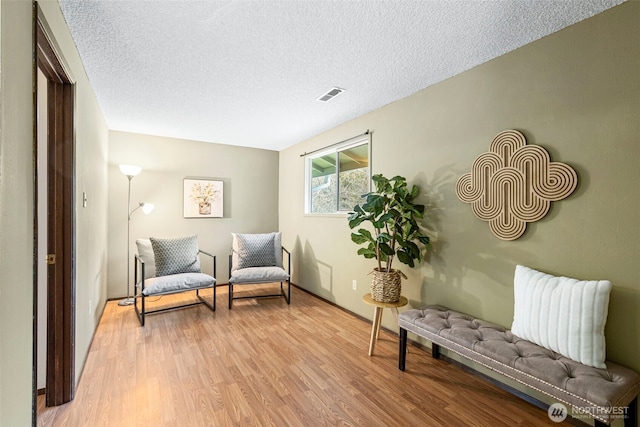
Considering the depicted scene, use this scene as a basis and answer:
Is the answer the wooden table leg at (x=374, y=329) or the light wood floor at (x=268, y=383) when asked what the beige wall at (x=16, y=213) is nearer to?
the light wood floor at (x=268, y=383)

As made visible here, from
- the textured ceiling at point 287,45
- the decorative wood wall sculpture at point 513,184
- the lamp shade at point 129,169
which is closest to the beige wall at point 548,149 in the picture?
the decorative wood wall sculpture at point 513,184

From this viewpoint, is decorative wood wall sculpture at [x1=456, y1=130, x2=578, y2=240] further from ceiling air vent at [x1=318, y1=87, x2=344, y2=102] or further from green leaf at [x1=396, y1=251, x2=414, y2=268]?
ceiling air vent at [x1=318, y1=87, x2=344, y2=102]

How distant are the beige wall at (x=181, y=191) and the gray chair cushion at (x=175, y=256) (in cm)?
82

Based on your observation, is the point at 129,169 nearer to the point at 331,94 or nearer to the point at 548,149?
the point at 331,94

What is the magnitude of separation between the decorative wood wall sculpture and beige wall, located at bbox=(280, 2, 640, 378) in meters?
0.06

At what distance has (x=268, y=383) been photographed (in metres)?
2.11

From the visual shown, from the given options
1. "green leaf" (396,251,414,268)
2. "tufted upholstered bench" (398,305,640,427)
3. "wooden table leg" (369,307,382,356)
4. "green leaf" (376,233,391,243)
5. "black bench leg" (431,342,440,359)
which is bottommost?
"black bench leg" (431,342,440,359)

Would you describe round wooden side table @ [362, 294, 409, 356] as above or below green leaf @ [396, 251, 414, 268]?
below

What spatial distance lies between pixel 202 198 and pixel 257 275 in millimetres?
1722

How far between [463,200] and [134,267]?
4.19 metres

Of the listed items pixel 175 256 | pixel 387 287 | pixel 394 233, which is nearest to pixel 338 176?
pixel 394 233

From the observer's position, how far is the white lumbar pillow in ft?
5.07

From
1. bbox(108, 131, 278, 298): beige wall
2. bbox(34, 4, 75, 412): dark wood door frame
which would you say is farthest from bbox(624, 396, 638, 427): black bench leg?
bbox(108, 131, 278, 298): beige wall

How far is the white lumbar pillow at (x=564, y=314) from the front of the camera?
1.55 meters
